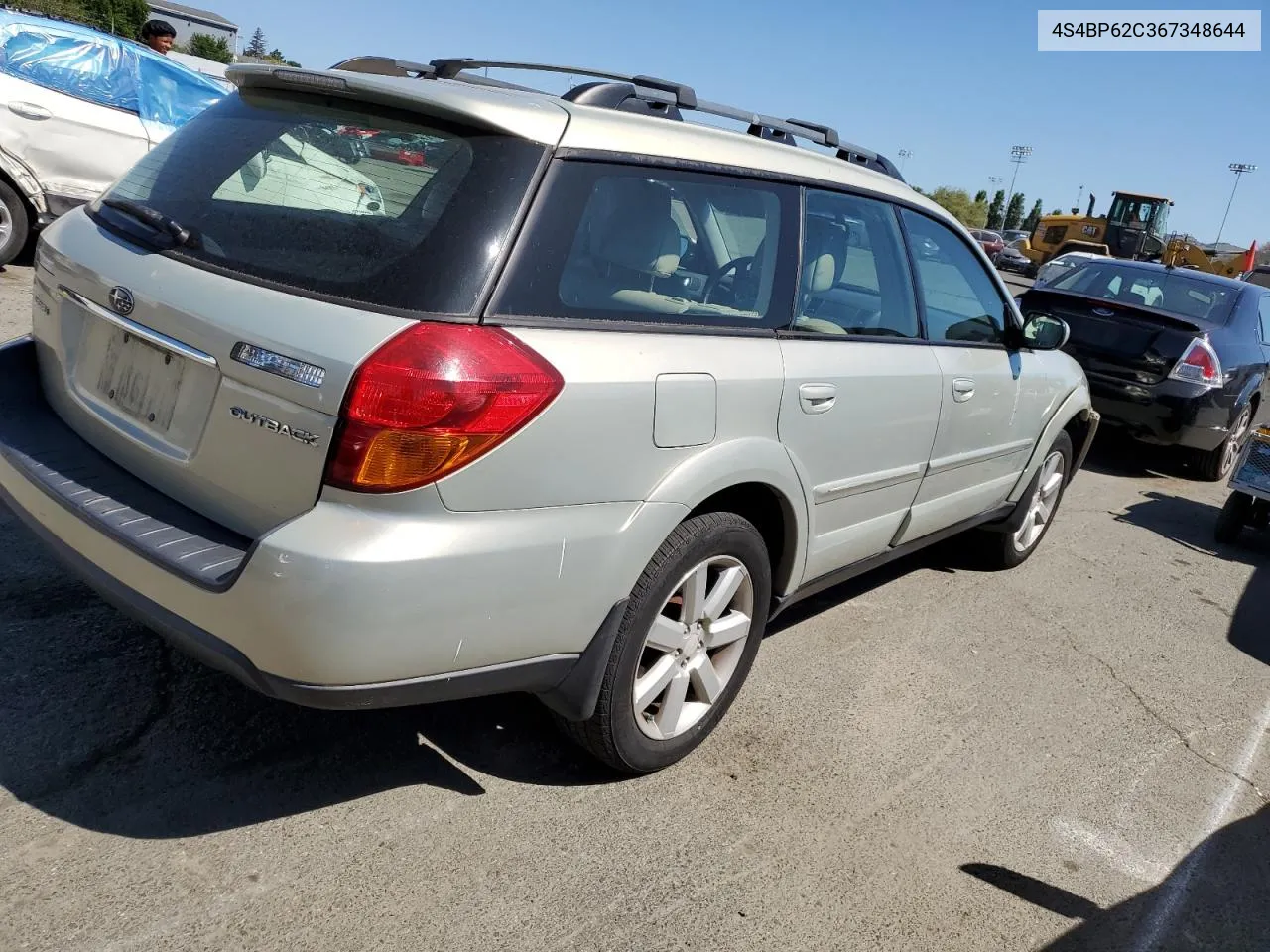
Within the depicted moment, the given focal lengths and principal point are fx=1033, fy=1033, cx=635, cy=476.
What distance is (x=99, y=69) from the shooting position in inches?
325

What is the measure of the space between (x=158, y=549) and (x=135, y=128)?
728 cm

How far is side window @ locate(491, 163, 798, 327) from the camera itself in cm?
244

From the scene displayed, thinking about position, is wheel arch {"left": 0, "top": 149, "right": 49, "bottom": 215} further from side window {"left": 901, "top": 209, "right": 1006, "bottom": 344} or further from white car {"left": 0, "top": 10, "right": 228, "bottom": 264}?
side window {"left": 901, "top": 209, "right": 1006, "bottom": 344}

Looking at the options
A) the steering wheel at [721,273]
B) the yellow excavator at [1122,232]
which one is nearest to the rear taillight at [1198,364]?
the steering wheel at [721,273]

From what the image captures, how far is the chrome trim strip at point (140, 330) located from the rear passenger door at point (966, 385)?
8.52 feet

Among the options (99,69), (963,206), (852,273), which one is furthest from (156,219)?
(963,206)

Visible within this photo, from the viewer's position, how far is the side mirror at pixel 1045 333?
14.8ft

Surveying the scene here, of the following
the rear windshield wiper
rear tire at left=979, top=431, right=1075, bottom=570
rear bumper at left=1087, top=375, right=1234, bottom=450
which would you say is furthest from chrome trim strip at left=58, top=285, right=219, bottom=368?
rear bumper at left=1087, top=375, right=1234, bottom=450

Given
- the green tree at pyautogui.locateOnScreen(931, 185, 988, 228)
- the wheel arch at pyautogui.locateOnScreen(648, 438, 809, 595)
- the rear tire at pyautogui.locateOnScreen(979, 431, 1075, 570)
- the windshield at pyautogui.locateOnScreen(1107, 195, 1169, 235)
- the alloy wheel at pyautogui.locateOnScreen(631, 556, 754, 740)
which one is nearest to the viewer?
the wheel arch at pyautogui.locateOnScreen(648, 438, 809, 595)

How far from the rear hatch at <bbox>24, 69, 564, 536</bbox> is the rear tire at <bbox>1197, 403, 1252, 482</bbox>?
302 inches

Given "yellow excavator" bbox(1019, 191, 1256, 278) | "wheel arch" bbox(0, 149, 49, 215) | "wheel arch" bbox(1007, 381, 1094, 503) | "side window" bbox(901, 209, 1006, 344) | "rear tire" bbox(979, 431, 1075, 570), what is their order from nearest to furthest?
"side window" bbox(901, 209, 1006, 344), "wheel arch" bbox(1007, 381, 1094, 503), "rear tire" bbox(979, 431, 1075, 570), "wheel arch" bbox(0, 149, 49, 215), "yellow excavator" bbox(1019, 191, 1256, 278)

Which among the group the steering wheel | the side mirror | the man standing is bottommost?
the steering wheel

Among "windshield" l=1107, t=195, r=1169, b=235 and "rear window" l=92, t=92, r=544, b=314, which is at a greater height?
"windshield" l=1107, t=195, r=1169, b=235

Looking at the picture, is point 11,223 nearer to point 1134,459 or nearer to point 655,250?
point 655,250
